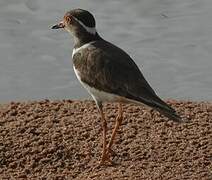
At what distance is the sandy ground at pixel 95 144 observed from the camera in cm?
771

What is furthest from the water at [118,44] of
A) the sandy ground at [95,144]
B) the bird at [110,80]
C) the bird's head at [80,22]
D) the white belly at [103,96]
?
the white belly at [103,96]

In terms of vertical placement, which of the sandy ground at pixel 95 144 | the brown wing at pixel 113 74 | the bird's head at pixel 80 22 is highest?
the bird's head at pixel 80 22

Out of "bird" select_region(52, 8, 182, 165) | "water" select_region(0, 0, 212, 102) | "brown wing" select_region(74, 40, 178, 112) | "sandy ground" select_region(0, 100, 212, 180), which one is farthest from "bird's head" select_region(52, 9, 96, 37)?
"water" select_region(0, 0, 212, 102)

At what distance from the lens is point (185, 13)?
39.2 feet

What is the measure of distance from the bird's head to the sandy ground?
881mm

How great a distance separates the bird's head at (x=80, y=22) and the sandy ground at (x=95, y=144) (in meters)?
0.88

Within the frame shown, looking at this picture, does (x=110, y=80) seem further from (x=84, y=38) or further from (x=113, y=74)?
(x=84, y=38)

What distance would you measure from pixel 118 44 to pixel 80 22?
292 centimetres

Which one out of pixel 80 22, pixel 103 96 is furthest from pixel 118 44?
pixel 103 96

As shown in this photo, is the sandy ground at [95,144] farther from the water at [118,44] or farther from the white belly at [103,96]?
the water at [118,44]

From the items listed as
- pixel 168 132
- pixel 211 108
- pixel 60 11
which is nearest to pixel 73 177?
pixel 168 132

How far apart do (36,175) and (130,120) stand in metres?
1.23

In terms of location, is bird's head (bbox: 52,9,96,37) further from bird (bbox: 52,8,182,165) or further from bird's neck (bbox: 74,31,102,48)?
bird (bbox: 52,8,182,165)

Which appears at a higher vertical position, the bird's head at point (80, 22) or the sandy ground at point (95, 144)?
the bird's head at point (80, 22)
